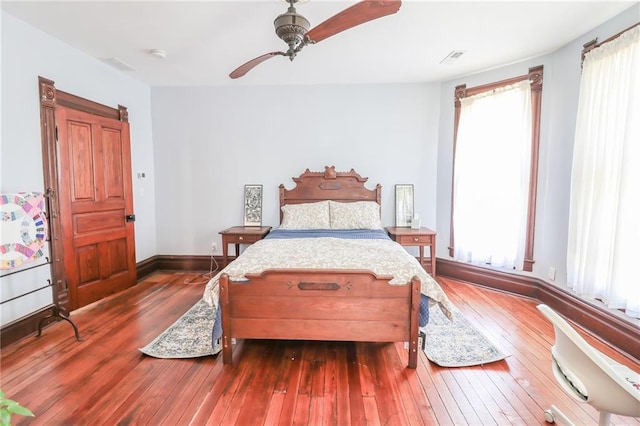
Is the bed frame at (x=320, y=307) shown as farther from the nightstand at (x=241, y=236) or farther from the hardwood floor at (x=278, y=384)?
the nightstand at (x=241, y=236)

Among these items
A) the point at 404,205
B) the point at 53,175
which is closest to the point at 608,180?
the point at 404,205

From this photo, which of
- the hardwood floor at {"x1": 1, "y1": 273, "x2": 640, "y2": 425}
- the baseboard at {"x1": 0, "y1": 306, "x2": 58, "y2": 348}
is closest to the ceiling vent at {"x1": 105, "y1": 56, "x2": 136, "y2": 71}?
the baseboard at {"x1": 0, "y1": 306, "x2": 58, "y2": 348}

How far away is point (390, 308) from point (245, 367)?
1101 millimetres

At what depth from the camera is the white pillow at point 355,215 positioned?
12.1 ft

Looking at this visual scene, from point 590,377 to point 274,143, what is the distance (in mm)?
3803

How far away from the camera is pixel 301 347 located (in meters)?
2.33

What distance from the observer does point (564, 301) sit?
113 inches

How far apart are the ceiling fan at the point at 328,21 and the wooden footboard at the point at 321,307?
155 cm

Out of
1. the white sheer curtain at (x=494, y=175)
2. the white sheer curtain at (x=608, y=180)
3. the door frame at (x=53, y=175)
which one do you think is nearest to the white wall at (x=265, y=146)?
the white sheer curtain at (x=494, y=175)

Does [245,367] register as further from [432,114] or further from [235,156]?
[432,114]

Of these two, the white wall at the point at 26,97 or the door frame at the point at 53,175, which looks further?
the door frame at the point at 53,175

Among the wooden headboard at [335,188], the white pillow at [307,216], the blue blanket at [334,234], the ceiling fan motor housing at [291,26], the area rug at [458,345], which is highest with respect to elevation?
the ceiling fan motor housing at [291,26]

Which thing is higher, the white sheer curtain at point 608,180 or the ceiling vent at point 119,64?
the ceiling vent at point 119,64

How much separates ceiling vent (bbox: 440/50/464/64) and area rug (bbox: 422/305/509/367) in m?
2.65
